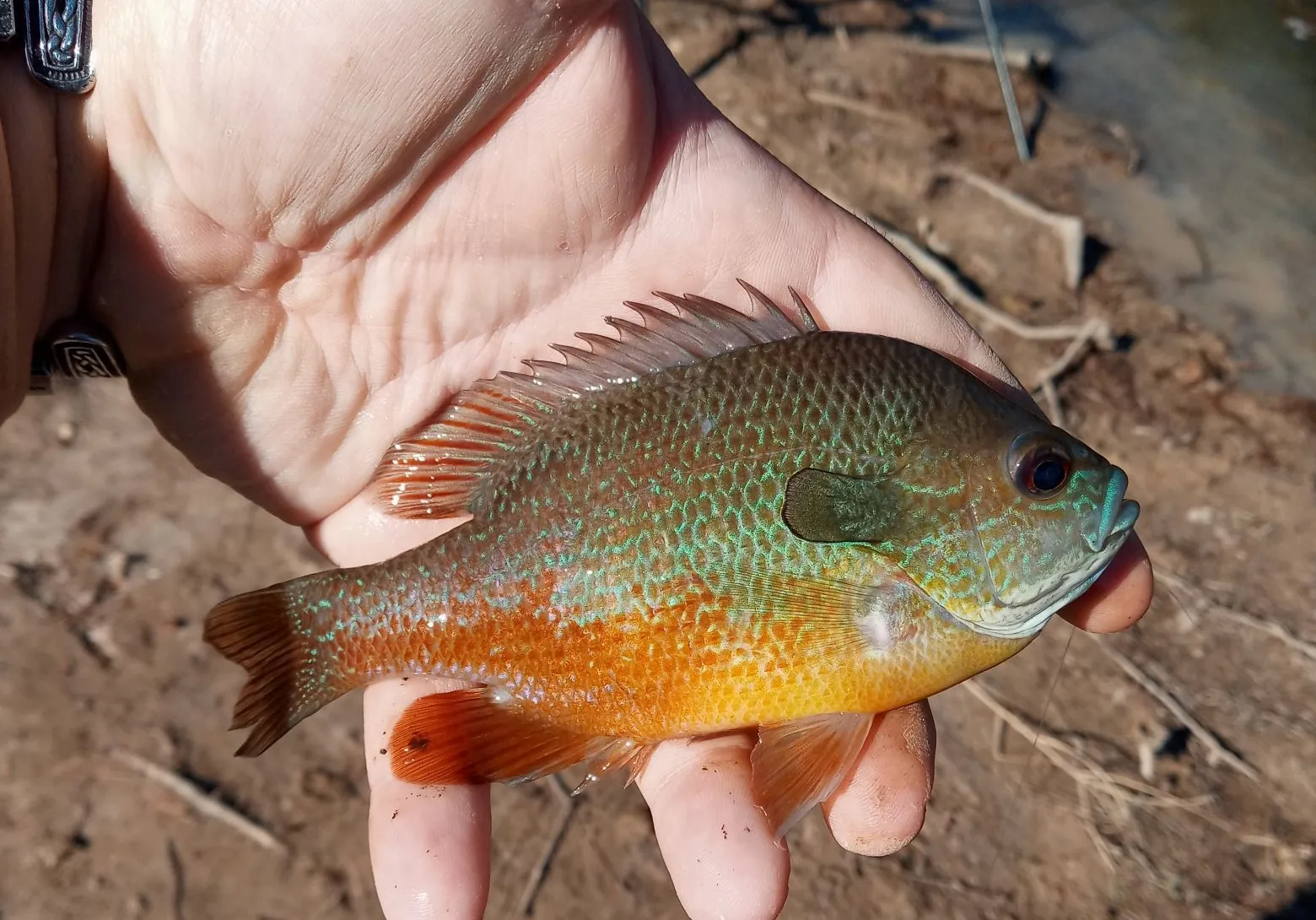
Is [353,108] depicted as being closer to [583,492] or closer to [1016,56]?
[583,492]

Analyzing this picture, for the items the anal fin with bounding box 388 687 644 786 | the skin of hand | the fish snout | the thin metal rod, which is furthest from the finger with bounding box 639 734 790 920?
the thin metal rod

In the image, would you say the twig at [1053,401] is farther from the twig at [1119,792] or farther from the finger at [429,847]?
the finger at [429,847]

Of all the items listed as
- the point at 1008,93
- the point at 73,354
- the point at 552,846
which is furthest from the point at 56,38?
the point at 1008,93

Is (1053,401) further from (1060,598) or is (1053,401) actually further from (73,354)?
(73,354)

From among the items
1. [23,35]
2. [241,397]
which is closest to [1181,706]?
[241,397]

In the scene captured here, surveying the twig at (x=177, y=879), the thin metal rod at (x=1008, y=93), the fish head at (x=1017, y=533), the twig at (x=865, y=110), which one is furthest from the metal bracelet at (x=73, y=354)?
the thin metal rod at (x=1008, y=93)

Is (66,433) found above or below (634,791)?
above

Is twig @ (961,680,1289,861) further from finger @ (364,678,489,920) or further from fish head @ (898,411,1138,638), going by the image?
finger @ (364,678,489,920)
